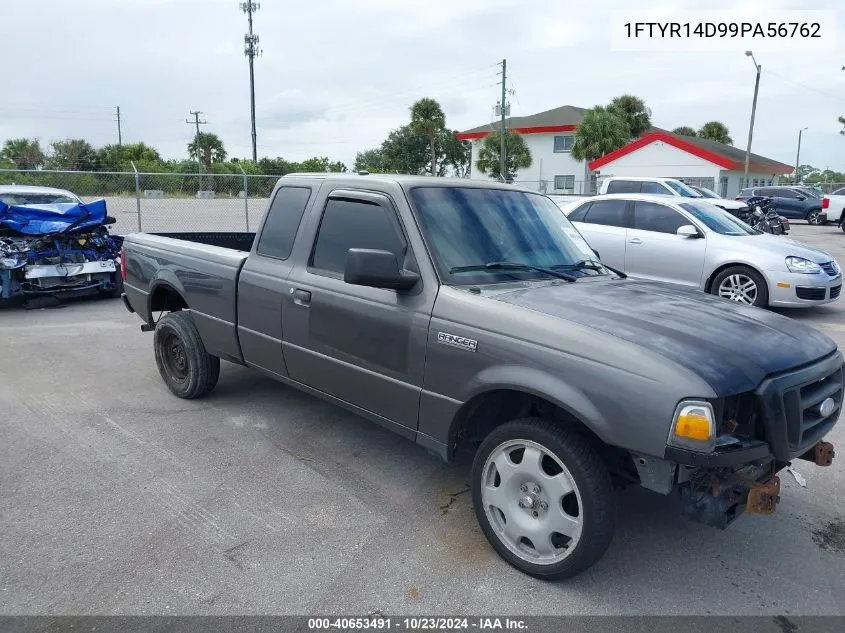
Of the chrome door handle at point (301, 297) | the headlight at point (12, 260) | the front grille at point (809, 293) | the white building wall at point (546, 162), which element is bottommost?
the front grille at point (809, 293)

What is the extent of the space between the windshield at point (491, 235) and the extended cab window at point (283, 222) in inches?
39.9

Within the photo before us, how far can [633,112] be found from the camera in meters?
Answer: 51.1

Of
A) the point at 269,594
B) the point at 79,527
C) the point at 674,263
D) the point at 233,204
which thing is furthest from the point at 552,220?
the point at 233,204

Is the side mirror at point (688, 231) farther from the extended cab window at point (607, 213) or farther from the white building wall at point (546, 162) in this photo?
the white building wall at point (546, 162)

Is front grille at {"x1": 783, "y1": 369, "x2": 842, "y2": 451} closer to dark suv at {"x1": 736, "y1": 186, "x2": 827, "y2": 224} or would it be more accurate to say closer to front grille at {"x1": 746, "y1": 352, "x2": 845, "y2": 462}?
front grille at {"x1": 746, "y1": 352, "x2": 845, "y2": 462}

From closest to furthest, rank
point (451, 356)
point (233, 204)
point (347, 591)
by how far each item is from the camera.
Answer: point (347, 591) → point (451, 356) → point (233, 204)

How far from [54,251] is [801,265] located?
10.5 metres

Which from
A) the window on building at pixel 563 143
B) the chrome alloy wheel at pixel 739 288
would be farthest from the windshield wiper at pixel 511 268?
the window on building at pixel 563 143

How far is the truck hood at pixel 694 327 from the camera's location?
280cm

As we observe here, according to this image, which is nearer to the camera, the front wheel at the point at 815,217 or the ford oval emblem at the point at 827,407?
the ford oval emblem at the point at 827,407

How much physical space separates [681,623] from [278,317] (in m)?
2.91

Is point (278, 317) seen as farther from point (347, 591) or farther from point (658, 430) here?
point (658, 430)

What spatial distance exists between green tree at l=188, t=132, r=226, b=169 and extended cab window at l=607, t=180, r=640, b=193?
6023 cm

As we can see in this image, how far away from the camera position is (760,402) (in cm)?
277
